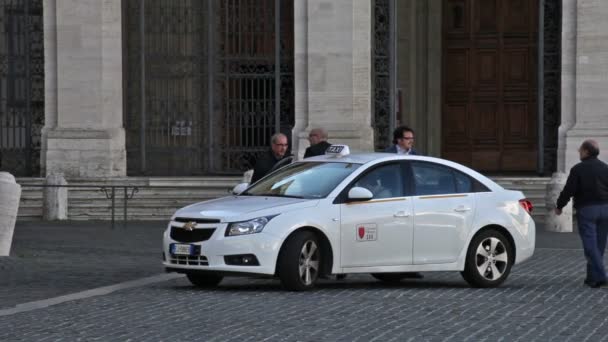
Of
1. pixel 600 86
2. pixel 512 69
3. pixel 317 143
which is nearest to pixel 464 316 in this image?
pixel 317 143

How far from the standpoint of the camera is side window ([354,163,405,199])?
15.3m

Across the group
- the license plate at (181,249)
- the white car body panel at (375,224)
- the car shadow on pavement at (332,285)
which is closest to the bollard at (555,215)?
the car shadow on pavement at (332,285)

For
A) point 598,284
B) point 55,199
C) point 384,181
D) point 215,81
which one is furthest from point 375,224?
point 215,81

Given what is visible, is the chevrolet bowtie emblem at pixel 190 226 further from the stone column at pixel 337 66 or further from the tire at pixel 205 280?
the stone column at pixel 337 66

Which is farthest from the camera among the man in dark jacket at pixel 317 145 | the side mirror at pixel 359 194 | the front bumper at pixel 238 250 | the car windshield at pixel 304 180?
the man in dark jacket at pixel 317 145

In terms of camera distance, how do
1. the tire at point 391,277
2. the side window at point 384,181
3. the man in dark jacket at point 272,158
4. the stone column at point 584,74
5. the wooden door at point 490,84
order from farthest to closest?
the wooden door at point 490,84 < the stone column at point 584,74 < the man in dark jacket at point 272,158 < the tire at point 391,277 < the side window at point 384,181

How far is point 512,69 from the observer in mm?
33656

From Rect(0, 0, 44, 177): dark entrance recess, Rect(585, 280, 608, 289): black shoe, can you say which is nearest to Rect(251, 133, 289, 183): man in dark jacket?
Rect(585, 280, 608, 289): black shoe

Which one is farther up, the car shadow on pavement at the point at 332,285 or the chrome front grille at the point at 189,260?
the chrome front grille at the point at 189,260

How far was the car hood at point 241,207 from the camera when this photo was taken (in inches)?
571

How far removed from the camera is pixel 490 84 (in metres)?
33.9

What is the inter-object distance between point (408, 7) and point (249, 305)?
2157 centimetres

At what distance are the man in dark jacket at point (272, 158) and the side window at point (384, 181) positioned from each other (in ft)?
7.53

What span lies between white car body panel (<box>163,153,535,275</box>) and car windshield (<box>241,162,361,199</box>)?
0.12 metres
